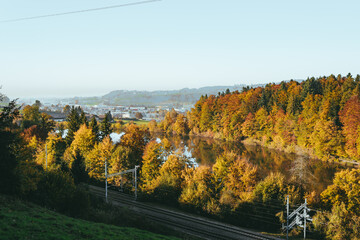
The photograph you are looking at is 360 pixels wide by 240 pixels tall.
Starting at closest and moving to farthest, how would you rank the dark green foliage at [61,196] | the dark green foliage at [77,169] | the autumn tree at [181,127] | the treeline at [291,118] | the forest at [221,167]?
the dark green foliage at [61,196] < the forest at [221,167] < the dark green foliage at [77,169] < the treeline at [291,118] < the autumn tree at [181,127]

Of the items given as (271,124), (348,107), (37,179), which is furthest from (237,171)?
(271,124)

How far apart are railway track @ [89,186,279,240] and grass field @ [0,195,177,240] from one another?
22.5 feet

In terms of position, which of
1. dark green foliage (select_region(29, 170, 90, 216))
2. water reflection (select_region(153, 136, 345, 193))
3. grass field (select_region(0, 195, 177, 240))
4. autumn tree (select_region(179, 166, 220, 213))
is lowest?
water reflection (select_region(153, 136, 345, 193))

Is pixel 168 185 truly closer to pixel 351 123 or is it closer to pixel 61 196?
pixel 61 196

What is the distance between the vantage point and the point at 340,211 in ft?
57.7

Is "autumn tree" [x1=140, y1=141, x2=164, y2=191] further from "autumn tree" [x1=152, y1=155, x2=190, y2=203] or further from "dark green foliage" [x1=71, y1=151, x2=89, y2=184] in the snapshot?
"dark green foliage" [x1=71, y1=151, x2=89, y2=184]

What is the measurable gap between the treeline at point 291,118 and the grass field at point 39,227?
139ft

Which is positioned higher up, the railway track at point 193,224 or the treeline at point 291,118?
the treeline at point 291,118

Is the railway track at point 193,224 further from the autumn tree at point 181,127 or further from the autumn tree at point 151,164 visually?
the autumn tree at point 181,127

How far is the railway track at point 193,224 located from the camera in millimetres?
17594

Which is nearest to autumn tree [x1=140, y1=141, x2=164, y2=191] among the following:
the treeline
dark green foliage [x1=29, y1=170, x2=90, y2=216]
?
dark green foliage [x1=29, y1=170, x2=90, y2=216]

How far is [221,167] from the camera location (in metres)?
24.3

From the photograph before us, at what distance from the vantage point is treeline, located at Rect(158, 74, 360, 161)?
4422 centimetres

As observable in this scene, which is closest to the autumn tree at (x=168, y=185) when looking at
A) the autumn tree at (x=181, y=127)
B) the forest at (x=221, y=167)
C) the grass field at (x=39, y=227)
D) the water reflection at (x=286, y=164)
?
the forest at (x=221, y=167)
